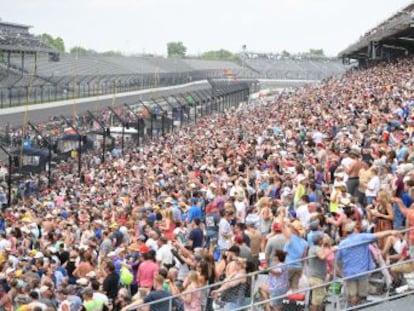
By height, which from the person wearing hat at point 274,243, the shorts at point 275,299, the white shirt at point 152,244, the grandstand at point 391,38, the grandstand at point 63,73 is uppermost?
the grandstand at point 391,38

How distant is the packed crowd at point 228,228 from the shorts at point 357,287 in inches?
0.4

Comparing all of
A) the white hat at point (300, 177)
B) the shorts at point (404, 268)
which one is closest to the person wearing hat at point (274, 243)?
the shorts at point (404, 268)

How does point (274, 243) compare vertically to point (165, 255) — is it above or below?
above

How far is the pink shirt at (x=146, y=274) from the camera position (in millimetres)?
11406

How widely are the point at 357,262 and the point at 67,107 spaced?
149ft

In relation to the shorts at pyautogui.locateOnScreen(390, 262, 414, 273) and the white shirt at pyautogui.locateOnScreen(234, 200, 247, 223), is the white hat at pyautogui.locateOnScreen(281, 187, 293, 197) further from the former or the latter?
the shorts at pyautogui.locateOnScreen(390, 262, 414, 273)

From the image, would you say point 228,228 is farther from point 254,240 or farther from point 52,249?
point 52,249

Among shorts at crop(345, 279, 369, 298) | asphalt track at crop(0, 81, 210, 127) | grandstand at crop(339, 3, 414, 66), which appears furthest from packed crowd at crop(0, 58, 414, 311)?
asphalt track at crop(0, 81, 210, 127)

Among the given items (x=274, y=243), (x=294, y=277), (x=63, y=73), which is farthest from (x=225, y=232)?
(x=63, y=73)

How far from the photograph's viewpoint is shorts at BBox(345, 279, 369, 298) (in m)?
9.55

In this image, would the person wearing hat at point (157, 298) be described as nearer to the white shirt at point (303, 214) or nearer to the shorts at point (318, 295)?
the shorts at point (318, 295)

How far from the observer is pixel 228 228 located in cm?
1311

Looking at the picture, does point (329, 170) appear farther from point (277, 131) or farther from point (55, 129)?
point (55, 129)

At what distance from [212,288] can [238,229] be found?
88.3 inches
